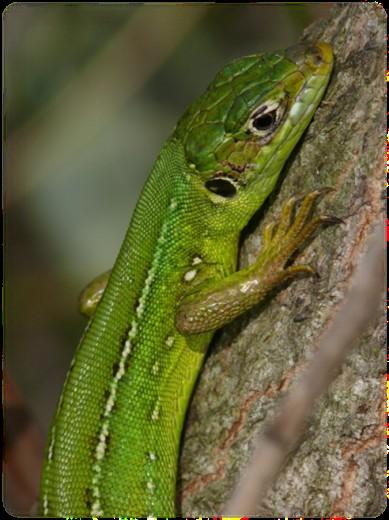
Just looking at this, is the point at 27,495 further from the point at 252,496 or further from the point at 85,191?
the point at 252,496

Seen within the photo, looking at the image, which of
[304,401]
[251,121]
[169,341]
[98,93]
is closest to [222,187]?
[251,121]

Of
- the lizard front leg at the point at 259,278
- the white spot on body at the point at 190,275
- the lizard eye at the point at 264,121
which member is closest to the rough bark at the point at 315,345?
the lizard front leg at the point at 259,278

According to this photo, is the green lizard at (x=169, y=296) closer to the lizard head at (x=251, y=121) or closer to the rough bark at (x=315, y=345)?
the lizard head at (x=251, y=121)

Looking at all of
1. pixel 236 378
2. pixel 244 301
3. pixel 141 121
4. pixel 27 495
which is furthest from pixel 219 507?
pixel 141 121

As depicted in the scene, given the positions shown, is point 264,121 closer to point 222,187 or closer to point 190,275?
point 222,187

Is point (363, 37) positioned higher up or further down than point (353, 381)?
higher up

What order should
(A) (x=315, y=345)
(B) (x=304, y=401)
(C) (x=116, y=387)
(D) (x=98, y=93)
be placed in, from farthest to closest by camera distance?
1. (D) (x=98, y=93)
2. (C) (x=116, y=387)
3. (A) (x=315, y=345)
4. (B) (x=304, y=401)
